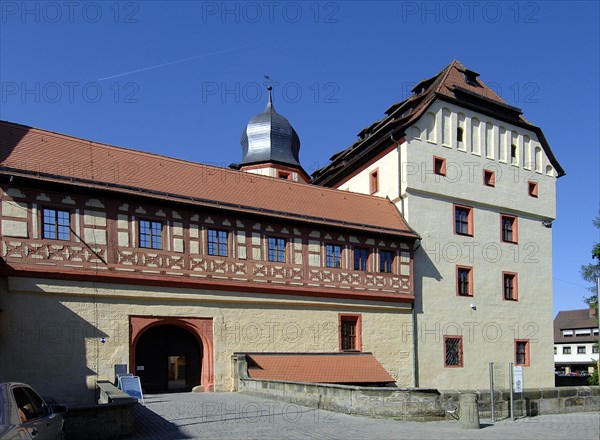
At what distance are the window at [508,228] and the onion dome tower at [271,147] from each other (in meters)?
14.1

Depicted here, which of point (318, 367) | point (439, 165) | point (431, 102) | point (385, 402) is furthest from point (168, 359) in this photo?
point (431, 102)

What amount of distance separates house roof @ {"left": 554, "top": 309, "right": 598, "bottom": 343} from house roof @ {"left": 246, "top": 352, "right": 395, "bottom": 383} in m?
53.0

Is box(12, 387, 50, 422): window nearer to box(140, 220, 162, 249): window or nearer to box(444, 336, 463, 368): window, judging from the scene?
box(140, 220, 162, 249): window

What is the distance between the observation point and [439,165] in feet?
92.5

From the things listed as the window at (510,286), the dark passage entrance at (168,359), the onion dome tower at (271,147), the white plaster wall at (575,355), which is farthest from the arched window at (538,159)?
the white plaster wall at (575,355)

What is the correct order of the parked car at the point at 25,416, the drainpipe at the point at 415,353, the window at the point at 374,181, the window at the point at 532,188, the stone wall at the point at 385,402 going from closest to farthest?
the parked car at the point at 25,416, the stone wall at the point at 385,402, the drainpipe at the point at 415,353, the window at the point at 374,181, the window at the point at 532,188

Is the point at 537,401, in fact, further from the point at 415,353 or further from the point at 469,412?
the point at 415,353

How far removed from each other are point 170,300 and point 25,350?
457cm

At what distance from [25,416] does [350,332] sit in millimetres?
17563

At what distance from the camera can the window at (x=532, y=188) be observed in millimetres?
30955

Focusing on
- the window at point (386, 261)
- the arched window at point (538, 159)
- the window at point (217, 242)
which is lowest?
the window at point (386, 261)

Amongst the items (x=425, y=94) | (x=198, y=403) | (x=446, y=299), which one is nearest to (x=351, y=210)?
(x=446, y=299)

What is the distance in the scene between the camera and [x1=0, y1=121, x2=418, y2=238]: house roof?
62.0 feet

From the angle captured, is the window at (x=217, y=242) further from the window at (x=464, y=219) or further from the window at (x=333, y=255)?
the window at (x=464, y=219)
